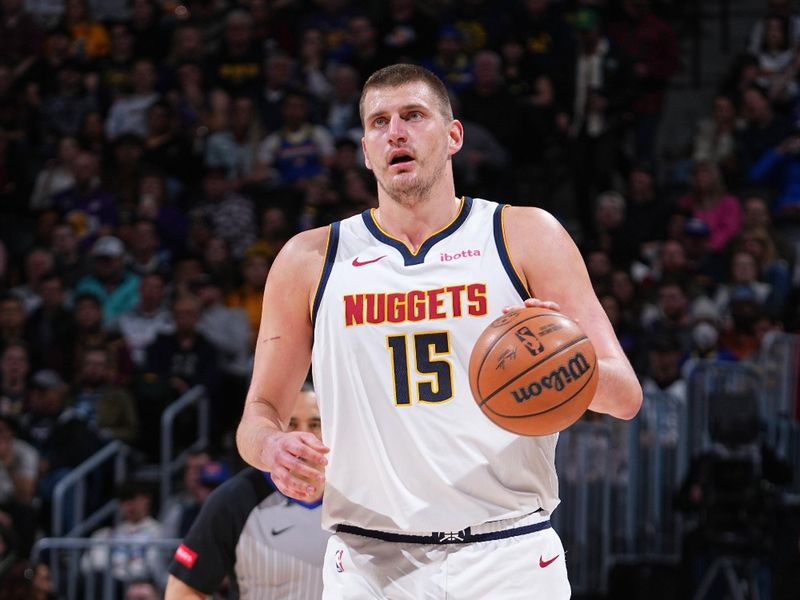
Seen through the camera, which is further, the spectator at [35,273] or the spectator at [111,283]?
the spectator at [35,273]

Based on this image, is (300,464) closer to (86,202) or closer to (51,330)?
(51,330)

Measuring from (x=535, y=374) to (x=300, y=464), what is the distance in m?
0.66

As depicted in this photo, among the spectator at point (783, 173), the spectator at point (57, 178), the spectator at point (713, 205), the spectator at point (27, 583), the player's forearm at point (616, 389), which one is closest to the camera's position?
the player's forearm at point (616, 389)

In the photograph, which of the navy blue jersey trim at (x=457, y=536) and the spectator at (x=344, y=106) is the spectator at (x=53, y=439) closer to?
the spectator at (x=344, y=106)

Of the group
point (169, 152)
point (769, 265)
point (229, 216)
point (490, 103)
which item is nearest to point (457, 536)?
point (769, 265)

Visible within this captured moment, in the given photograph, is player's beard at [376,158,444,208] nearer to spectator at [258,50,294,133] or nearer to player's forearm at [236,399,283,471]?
player's forearm at [236,399,283,471]

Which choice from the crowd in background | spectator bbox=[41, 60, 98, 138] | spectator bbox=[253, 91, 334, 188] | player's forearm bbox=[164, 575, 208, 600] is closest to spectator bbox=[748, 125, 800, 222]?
the crowd in background

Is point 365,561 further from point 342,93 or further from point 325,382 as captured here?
point 342,93

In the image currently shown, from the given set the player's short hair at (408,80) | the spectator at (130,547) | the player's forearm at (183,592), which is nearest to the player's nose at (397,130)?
the player's short hair at (408,80)

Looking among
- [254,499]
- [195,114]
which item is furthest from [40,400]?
[254,499]

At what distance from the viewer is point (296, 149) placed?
542 inches

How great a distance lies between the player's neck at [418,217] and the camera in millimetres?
4312

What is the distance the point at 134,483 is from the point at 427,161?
654 cm

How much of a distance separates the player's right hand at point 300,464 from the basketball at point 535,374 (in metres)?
0.46
